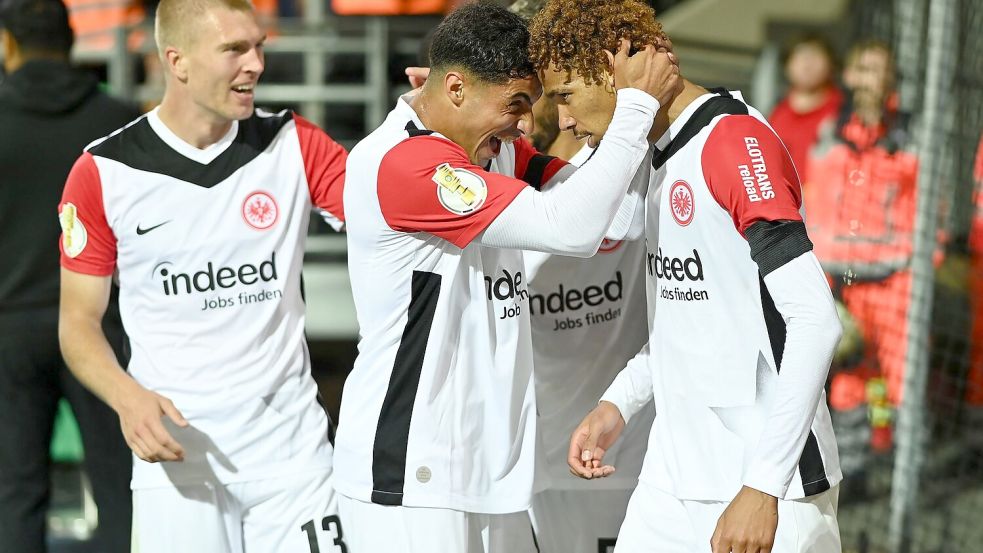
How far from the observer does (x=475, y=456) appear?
279 cm

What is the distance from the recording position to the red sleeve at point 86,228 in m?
3.27

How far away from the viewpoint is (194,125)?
132 inches

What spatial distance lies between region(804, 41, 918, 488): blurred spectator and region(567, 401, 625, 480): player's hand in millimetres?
3340

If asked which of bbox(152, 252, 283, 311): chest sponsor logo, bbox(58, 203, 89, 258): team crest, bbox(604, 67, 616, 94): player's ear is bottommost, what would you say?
bbox(152, 252, 283, 311): chest sponsor logo

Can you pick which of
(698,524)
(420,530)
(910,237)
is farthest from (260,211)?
(910,237)

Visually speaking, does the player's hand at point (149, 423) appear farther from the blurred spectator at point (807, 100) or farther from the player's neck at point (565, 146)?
the blurred spectator at point (807, 100)

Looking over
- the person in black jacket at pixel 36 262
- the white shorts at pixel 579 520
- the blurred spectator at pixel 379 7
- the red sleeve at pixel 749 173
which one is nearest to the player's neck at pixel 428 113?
the red sleeve at pixel 749 173

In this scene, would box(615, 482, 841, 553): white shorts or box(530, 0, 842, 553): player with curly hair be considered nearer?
box(530, 0, 842, 553): player with curly hair

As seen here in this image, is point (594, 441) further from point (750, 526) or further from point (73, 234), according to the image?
point (73, 234)

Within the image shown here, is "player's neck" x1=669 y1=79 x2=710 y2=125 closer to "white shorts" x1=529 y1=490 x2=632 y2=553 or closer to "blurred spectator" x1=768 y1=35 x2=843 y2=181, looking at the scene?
"white shorts" x1=529 y1=490 x2=632 y2=553

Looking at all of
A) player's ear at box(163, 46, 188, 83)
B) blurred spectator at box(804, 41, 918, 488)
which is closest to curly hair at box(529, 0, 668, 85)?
player's ear at box(163, 46, 188, 83)

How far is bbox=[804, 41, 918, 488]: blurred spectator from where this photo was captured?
20.2 ft

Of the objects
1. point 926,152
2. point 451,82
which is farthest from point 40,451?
point 926,152

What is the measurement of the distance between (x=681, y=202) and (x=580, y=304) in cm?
84
